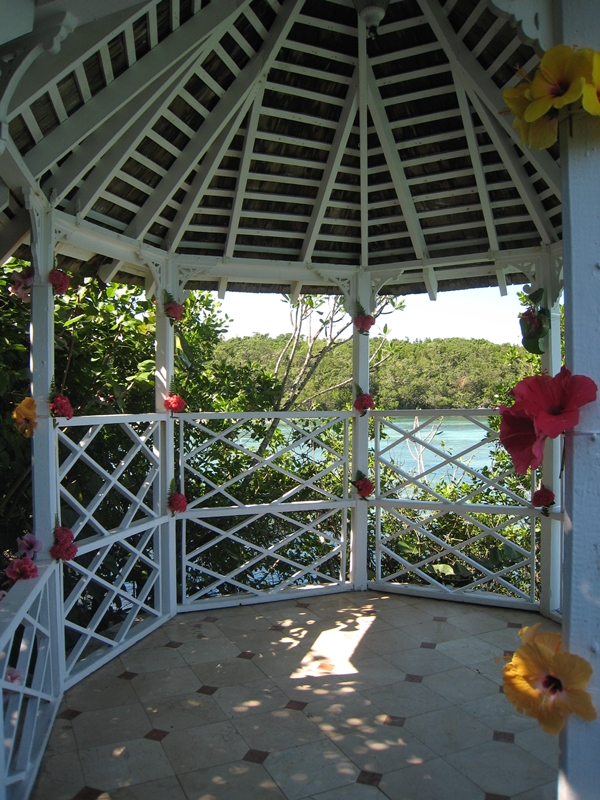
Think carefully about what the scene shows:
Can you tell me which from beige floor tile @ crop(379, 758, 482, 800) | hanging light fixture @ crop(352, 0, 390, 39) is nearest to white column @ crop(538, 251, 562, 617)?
beige floor tile @ crop(379, 758, 482, 800)

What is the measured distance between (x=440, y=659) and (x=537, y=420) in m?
2.97

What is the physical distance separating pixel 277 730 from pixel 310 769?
352 millimetres

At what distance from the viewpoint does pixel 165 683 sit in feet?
11.5

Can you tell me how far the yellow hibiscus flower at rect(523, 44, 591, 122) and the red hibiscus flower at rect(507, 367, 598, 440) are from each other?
514 mm

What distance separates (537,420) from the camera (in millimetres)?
1201

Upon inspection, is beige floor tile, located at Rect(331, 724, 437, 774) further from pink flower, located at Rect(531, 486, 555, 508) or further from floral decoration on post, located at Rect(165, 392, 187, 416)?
floral decoration on post, located at Rect(165, 392, 187, 416)

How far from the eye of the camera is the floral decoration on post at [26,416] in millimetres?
3230

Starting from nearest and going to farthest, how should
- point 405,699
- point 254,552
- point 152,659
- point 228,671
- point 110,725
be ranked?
1. point 110,725
2. point 405,699
3. point 228,671
4. point 152,659
5. point 254,552

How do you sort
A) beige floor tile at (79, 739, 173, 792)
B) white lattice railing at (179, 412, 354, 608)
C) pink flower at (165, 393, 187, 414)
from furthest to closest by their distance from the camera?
white lattice railing at (179, 412, 354, 608) < pink flower at (165, 393, 187, 414) < beige floor tile at (79, 739, 173, 792)

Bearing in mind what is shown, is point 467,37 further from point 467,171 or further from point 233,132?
point 233,132

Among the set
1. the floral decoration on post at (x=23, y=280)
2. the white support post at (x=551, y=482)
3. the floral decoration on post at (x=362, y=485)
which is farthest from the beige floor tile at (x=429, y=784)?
the floral decoration on post at (x=23, y=280)

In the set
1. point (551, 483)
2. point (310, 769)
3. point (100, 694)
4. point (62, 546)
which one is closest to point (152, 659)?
point (100, 694)

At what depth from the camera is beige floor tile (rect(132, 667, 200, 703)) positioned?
3.37 meters

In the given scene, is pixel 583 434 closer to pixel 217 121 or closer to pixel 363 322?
pixel 217 121
